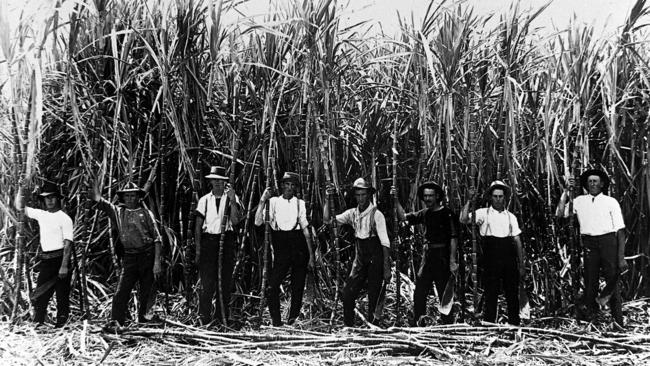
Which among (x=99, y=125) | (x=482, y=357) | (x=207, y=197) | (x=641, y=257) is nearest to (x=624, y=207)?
(x=641, y=257)

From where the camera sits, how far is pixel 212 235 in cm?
411

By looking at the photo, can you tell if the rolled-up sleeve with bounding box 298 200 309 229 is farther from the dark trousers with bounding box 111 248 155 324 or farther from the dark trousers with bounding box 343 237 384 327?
the dark trousers with bounding box 111 248 155 324

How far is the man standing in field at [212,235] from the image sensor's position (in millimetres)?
4086

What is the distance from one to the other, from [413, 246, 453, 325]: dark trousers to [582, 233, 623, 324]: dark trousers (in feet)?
3.28

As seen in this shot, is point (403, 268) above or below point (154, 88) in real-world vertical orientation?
below

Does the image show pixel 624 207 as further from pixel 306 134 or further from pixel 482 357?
pixel 306 134

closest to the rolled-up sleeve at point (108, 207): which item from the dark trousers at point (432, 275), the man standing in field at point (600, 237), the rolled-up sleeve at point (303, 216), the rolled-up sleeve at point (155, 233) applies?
the rolled-up sleeve at point (155, 233)

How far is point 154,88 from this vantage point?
14.6ft

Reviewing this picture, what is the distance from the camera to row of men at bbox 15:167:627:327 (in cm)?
402

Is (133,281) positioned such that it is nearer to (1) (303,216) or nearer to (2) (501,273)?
(1) (303,216)

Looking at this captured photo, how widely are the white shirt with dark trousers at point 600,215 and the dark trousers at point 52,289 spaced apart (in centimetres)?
363

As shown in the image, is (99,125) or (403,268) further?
(403,268)

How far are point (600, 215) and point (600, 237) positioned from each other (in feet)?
0.50

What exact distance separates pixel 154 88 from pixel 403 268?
2459 millimetres
